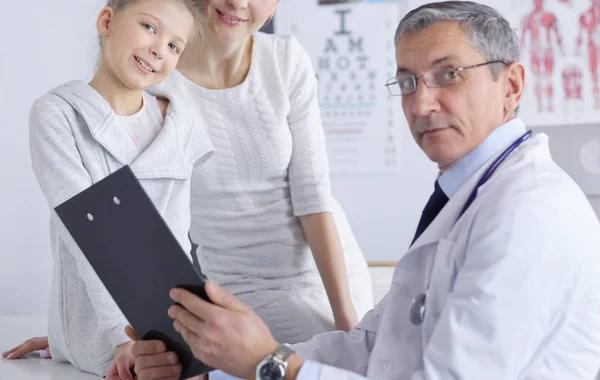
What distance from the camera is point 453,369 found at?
109cm

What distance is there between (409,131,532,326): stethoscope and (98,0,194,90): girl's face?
31.1 inches

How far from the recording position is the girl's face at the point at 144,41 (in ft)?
5.67

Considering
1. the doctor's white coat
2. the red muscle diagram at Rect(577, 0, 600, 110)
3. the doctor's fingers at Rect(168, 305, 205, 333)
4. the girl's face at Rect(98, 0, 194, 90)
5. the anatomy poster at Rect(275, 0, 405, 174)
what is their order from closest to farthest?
the doctor's white coat → the doctor's fingers at Rect(168, 305, 205, 333) → the girl's face at Rect(98, 0, 194, 90) → the red muscle diagram at Rect(577, 0, 600, 110) → the anatomy poster at Rect(275, 0, 405, 174)

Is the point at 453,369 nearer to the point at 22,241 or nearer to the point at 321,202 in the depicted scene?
the point at 321,202

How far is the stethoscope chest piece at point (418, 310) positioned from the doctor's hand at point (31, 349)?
42.1 inches

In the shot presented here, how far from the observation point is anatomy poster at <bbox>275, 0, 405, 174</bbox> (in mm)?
3666

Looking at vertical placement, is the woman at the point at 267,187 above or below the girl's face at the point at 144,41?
below

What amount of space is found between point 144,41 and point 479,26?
2.40 ft

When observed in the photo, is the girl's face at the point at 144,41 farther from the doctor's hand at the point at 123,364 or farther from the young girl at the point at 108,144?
A: the doctor's hand at the point at 123,364

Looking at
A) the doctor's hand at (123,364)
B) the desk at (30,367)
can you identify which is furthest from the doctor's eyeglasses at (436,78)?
the desk at (30,367)

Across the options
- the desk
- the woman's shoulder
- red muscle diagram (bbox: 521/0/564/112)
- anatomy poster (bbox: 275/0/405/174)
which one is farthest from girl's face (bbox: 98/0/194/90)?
red muscle diagram (bbox: 521/0/564/112)

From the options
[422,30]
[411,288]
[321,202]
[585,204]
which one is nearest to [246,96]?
[321,202]

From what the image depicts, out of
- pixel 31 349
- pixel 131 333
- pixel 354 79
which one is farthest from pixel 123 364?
pixel 354 79

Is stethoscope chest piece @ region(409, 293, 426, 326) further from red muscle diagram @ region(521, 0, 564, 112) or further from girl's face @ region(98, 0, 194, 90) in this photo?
red muscle diagram @ region(521, 0, 564, 112)
